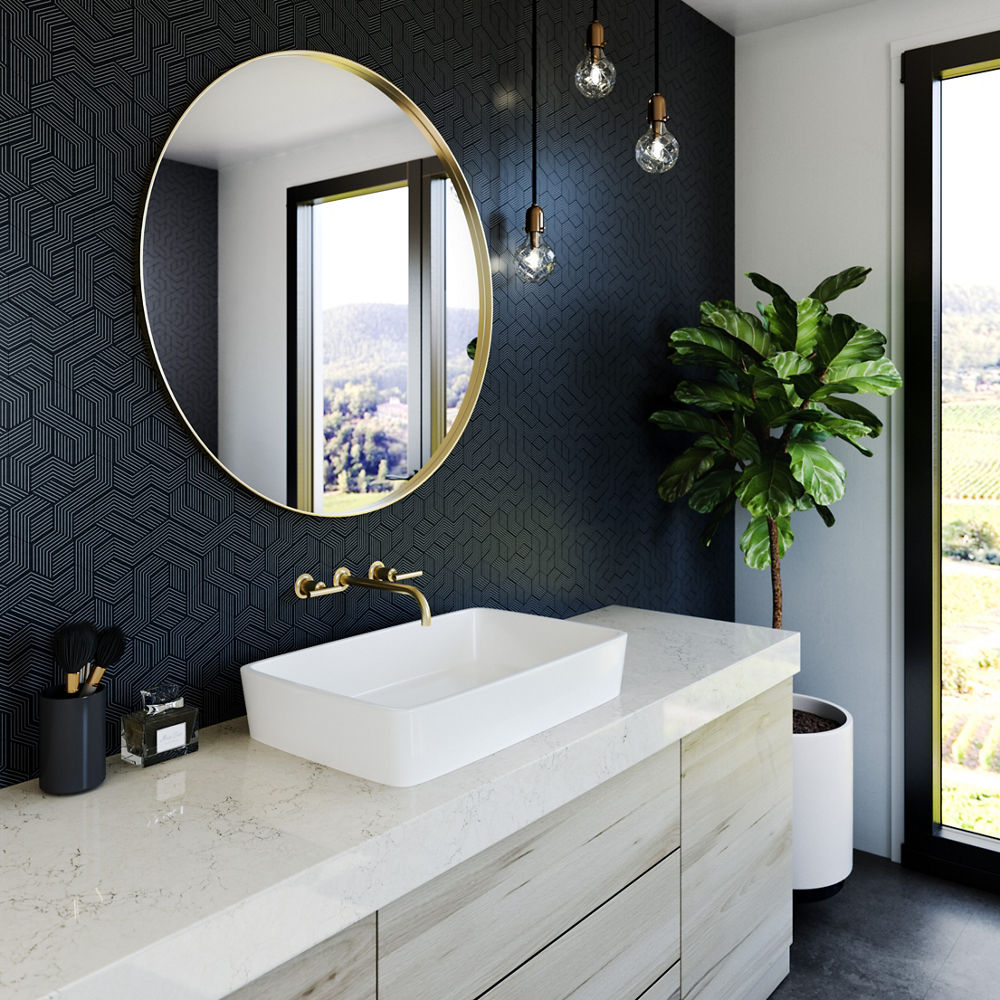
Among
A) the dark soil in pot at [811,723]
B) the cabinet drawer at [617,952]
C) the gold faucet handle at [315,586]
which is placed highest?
the gold faucet handle at [315,586]

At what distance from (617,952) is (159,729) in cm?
88

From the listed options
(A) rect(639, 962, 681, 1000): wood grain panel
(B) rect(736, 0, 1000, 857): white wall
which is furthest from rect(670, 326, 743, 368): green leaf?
(A) rect(639, 962, 681, 1000): wood grain panel

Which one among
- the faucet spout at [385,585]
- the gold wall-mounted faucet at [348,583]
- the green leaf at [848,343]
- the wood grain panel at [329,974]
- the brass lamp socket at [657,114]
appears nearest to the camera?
the wood grain panel at [329,974]

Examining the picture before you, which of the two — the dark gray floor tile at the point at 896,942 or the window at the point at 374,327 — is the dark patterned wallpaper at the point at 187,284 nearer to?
the window at the point at 374,327

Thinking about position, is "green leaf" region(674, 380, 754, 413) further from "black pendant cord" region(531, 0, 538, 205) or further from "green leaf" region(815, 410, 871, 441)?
"black pendant cord" region(531, 0, 538, 205)

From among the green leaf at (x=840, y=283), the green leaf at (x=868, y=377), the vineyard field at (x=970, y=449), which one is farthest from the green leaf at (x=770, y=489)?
the vineyard field at (x=970, y=449)

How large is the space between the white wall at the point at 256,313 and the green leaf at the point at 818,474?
1.36m

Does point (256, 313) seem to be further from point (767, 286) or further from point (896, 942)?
point (896, 942)

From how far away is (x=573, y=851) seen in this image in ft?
4.79

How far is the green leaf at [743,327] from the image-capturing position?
245 centimetres

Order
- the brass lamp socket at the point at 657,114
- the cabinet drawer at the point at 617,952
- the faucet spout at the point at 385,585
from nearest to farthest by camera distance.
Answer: the cabinet drawer at the point at 617,952 < the faucet spout at the point at 385,585 < the brass lamp socket at the point at 657,114

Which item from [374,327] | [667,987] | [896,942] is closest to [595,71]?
[374,327]

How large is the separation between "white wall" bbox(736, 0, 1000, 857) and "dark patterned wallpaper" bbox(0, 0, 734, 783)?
0.14 meters

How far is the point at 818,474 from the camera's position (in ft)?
7.63
